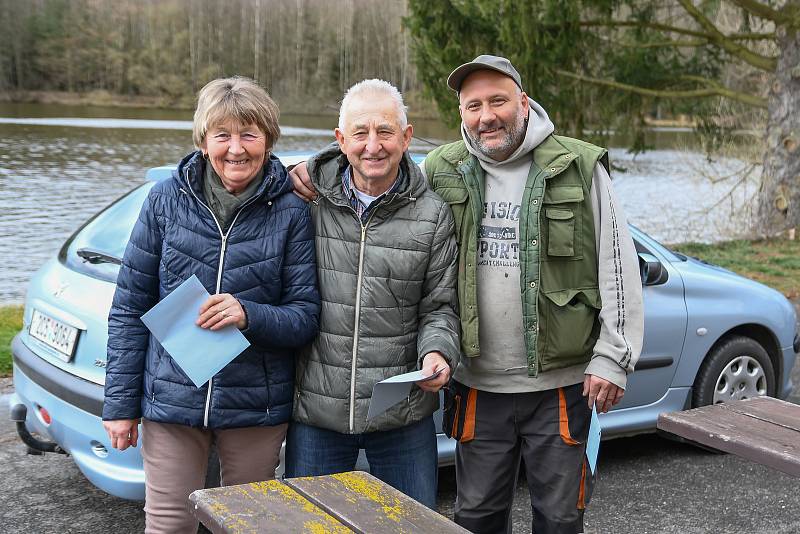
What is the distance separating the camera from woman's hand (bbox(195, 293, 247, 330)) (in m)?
2.47

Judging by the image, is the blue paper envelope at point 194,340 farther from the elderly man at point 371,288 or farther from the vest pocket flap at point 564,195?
the vest pocket flap at point 564,195

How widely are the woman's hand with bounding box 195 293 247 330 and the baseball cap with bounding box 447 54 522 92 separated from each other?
95cm

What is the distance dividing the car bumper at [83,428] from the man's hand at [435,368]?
4.61ft

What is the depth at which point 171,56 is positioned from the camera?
70.1 metres

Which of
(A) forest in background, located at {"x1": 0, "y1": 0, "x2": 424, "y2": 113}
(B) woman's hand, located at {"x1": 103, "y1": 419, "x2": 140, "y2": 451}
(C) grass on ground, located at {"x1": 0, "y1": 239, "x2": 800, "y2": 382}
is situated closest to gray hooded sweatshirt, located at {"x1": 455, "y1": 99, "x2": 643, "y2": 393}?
(B) woman's hand, located at {"x1": 103, "y1": 419, "x2": 140, "y2": 451}

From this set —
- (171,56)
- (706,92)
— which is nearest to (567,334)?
(706,92)

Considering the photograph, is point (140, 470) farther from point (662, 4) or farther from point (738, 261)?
point (662, 4)

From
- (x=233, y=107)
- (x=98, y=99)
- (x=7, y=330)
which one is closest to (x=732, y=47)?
(x=7, y=330)

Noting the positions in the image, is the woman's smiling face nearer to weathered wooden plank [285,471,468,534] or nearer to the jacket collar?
the jacket collar

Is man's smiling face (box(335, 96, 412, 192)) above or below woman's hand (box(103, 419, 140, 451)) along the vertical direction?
above

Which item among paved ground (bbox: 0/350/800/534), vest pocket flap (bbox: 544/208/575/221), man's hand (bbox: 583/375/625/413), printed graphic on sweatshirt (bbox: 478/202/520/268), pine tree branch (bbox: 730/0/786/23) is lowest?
paved ground (bbox: 0/350/800/534)

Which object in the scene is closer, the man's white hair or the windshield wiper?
the man's white hair

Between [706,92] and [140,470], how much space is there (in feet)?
39.9

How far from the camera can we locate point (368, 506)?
2250 mm
